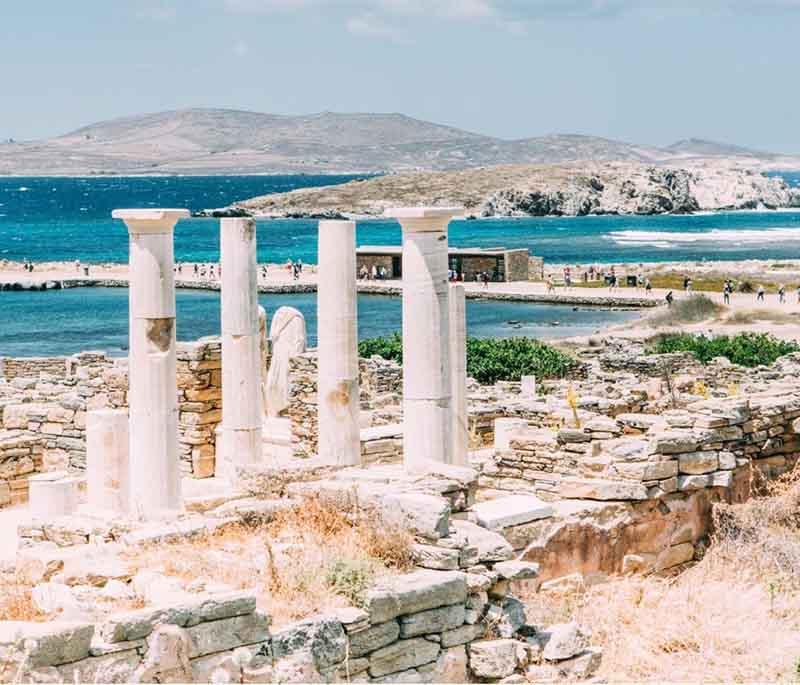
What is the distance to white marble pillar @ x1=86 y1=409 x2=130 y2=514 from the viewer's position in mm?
14508

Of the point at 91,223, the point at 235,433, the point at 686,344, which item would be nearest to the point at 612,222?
the point at 91,223

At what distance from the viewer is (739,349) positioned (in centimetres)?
3409

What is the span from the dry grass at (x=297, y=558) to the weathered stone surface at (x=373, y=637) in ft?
0.67

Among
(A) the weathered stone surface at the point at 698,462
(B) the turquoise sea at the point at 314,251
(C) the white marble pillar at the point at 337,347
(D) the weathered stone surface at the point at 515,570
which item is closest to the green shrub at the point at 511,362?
(C) the white marble pillar at the point at 337,347

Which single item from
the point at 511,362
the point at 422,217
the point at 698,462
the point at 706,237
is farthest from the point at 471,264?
the point at 422,217

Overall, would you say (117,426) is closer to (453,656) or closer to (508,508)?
(508,508)

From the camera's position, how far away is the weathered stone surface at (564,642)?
9609 mm

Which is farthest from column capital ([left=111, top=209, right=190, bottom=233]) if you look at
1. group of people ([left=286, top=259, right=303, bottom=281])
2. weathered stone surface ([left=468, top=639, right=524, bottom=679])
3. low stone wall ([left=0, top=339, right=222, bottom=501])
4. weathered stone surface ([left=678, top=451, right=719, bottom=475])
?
group of people ([left=286, top=259, right=303, bottom=281])

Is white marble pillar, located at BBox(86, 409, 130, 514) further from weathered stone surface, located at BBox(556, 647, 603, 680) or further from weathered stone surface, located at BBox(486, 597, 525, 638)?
weathered stone surface, located at BBox(556, 647, 603, 680)

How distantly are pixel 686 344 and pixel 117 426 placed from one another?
23.3 metres

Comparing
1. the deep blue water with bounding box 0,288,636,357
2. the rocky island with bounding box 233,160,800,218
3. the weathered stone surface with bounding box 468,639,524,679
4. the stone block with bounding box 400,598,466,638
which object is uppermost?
the rocky island with bounding box 233,160,800,218

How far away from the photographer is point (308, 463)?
1396 centimetres

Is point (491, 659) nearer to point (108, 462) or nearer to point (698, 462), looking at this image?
point (698, 462)

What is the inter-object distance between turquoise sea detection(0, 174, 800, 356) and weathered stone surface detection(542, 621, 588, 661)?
42.6m
